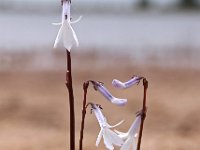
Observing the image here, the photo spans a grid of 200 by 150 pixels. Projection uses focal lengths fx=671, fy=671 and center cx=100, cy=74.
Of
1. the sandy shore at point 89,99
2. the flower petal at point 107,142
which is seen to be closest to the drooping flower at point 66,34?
the flower petal at point 107,142

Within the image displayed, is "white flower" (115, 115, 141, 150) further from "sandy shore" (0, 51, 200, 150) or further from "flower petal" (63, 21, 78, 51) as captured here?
"sandy shore" (0, 51, 200, 150)

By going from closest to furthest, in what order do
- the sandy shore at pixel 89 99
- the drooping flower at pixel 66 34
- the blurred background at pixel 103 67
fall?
the drooping flower at pixel 66 34, the sandy shore at pixel 89 99, the blurred background at pixel 103 67

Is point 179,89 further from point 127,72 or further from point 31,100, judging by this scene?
point 31,100

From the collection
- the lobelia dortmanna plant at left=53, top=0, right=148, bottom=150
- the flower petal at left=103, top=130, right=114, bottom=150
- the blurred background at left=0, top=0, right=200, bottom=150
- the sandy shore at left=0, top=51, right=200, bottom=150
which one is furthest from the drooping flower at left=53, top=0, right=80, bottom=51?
the sandy shore at left=0, top=51, right=200, bottom=150

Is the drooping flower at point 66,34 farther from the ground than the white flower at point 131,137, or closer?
farther from the ground

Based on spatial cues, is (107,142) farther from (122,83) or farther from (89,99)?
(89,99)

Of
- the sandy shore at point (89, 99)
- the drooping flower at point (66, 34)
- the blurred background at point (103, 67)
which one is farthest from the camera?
the blurred background at point (103, 67)

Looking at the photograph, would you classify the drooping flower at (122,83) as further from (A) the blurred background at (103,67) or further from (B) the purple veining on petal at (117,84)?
(A) the blurred background at (103,67)

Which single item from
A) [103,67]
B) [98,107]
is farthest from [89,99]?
[98,107]
